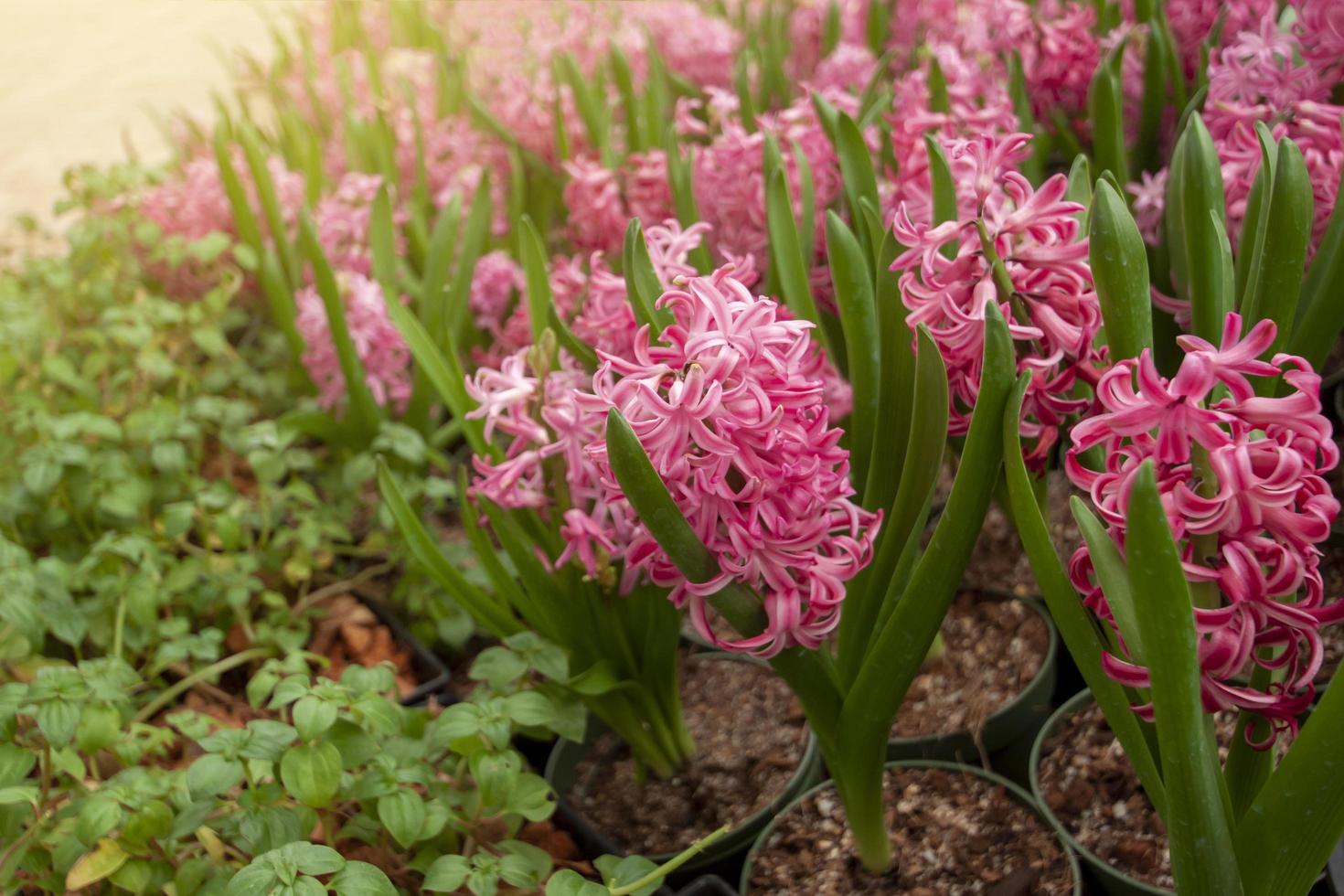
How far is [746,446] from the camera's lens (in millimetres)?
991

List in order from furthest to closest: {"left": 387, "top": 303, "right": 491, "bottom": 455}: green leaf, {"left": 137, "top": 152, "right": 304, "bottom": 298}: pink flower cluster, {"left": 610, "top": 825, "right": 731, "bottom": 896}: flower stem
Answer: {"left": 137, "top": 152, "right": 304, "bottom": 298}: pink flower cluster
{"left": 387, "top": 303, "right": 491, "bottom": 455}: green leaf
{"left": 610, "top": 825, "right": 731, "bottom": 896}: flower stem

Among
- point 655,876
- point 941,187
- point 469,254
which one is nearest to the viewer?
point 655,876

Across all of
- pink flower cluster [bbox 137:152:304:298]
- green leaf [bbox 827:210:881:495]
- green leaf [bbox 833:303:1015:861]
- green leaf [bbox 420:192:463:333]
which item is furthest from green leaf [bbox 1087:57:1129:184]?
pink flower cluster [bbox 137:152:304:298]

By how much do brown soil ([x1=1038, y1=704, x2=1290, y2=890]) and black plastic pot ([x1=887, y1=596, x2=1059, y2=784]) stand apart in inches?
3.4

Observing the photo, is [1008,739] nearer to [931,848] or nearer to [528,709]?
[931,848]

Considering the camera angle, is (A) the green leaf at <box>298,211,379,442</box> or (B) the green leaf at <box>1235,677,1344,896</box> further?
(A) the green leaf at <box>298,211,379,442</box>

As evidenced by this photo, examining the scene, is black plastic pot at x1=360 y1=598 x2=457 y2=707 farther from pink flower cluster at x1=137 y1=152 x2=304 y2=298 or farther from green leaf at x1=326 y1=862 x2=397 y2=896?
pink flower cluster at x1=137 y1=152 x2=304 y2=298

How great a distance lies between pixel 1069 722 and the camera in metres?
1.54

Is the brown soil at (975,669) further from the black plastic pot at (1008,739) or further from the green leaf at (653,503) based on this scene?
the green leaf at (653,503)

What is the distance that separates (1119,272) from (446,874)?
870 millimetres

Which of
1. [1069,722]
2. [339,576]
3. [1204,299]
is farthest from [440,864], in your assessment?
[339,576]

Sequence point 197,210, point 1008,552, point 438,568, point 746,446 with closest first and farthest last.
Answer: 1. point 746,446
2. point 438,568
3. point 1008,552
4. point 197,210

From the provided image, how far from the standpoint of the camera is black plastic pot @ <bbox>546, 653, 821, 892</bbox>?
4.96 ft

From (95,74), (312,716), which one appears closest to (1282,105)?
(312,716)
